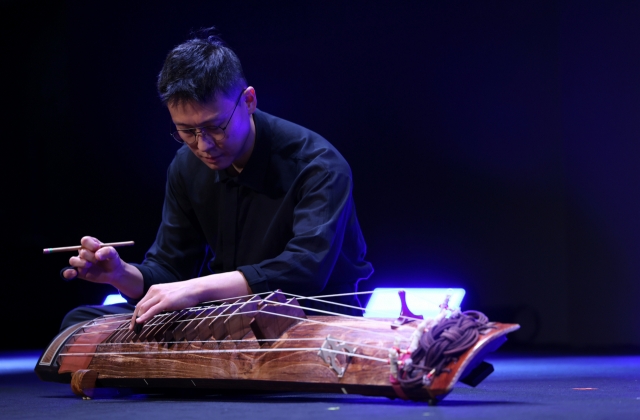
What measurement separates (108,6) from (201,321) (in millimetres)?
3404

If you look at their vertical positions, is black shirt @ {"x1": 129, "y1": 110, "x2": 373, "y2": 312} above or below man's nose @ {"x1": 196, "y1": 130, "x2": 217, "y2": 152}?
below

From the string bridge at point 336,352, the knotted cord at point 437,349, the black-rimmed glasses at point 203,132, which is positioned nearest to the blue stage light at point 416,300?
the black-rimmed glasses at point 203,132

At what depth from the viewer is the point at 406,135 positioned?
15.0 feet

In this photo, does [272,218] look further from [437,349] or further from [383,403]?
[437,349]

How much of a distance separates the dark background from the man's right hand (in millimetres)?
2542

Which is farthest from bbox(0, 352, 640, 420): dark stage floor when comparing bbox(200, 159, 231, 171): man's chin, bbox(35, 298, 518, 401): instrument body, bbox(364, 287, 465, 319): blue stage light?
bbox(364, 287, 465, 319): blue stage light

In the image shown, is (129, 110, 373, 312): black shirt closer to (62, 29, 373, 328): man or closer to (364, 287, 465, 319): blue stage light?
(62, 29, 373, 328): man

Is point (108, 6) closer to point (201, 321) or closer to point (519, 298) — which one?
point (519, 298)

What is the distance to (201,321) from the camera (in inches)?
69.1

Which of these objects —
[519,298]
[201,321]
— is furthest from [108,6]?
[201,321]

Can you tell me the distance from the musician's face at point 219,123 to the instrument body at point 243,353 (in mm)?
459

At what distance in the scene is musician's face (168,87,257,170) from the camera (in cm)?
201

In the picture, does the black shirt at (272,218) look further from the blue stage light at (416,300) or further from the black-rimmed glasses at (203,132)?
the blue stage light at (416,300)

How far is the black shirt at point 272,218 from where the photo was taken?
76.3 inches
